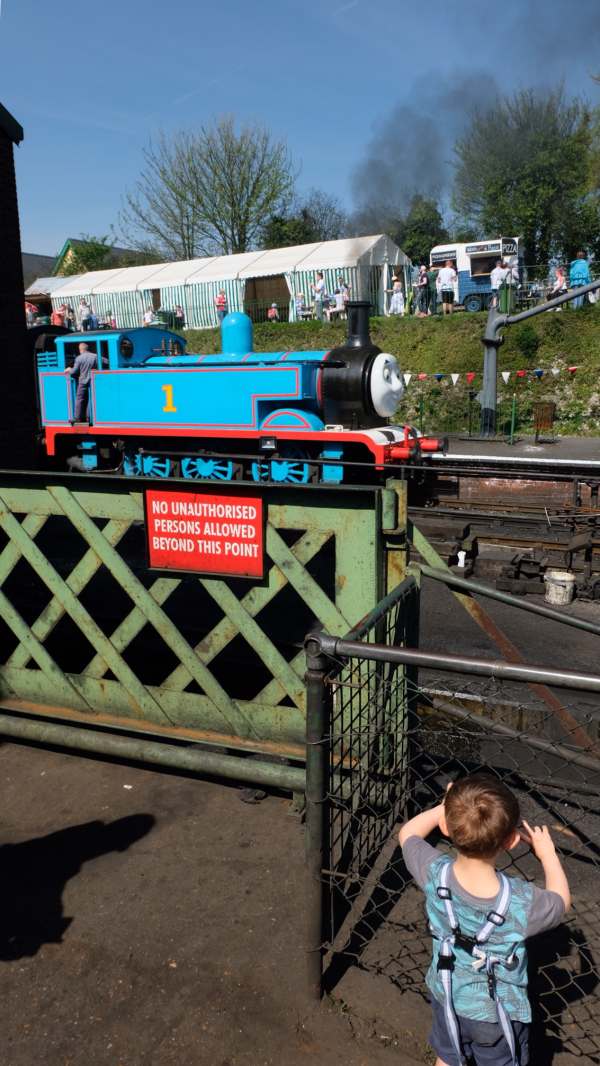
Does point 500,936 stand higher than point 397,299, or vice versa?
point 397,299

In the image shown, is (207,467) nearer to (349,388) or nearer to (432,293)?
(349,388)

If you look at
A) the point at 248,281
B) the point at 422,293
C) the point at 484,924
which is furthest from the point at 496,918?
the point at 248,281

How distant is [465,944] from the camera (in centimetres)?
202

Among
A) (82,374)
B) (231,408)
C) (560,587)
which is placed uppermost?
(82,374)

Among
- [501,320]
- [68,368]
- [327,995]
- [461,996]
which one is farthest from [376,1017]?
[501,320]

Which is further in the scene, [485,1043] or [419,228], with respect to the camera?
[419,228]

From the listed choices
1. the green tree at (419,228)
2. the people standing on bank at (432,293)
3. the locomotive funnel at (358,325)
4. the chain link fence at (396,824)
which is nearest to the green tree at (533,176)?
the green tree at (419,228)

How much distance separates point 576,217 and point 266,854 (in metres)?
40.2

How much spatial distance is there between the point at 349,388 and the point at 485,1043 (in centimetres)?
1106

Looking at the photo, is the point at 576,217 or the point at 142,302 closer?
the point at 142,302

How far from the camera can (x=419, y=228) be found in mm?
51469

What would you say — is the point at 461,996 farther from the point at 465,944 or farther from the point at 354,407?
the point at 354,407

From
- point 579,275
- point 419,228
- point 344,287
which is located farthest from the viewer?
point 419,228

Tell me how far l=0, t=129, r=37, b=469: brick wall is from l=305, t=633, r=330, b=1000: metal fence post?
814 cm
